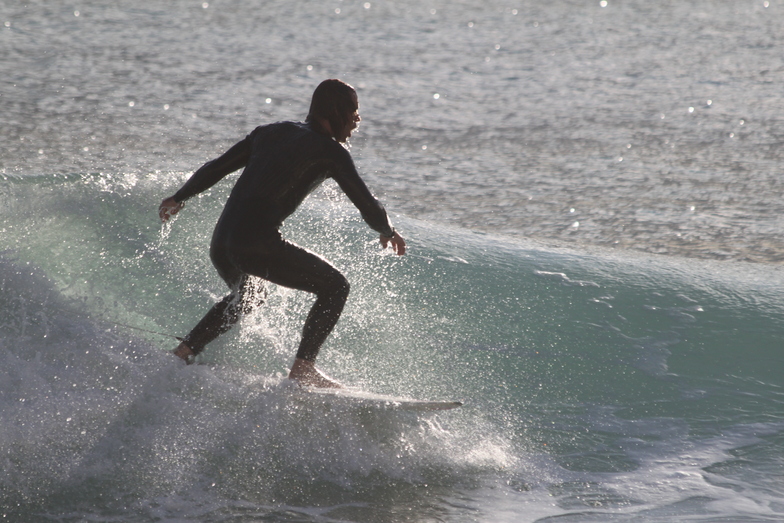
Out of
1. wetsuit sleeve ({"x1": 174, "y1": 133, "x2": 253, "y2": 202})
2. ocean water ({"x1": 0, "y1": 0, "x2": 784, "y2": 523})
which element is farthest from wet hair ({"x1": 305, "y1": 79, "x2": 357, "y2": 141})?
ocean water ({"x1": 0, "y1": 0, "x2": 784, "y2": 523})

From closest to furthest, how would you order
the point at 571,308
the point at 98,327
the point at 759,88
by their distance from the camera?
the point at 98,327 < the point at 571,308 < the point at 759,88

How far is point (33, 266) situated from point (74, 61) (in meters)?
8.60

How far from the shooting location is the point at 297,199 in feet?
11.9

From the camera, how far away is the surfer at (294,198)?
355 cm

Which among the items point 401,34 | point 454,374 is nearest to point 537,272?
point 454,374

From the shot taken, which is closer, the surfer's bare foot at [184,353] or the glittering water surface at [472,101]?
the surfer's bare foot at [184,353]

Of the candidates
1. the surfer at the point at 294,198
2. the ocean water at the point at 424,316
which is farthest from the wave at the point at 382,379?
the surfer at the point at 294,198

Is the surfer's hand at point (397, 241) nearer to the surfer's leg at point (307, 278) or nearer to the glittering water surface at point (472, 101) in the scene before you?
the surfer's leg at point (307, 278)

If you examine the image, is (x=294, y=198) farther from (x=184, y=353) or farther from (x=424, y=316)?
(x=424, y=316)

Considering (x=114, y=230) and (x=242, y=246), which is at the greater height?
(x=242, y=246)

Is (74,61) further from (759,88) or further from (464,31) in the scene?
(759,88)

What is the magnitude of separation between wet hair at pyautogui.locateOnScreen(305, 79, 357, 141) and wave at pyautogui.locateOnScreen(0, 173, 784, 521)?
1.14 m

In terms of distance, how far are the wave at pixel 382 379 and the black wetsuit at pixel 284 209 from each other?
47 centimetres

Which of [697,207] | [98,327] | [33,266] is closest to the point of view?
[98,327]
